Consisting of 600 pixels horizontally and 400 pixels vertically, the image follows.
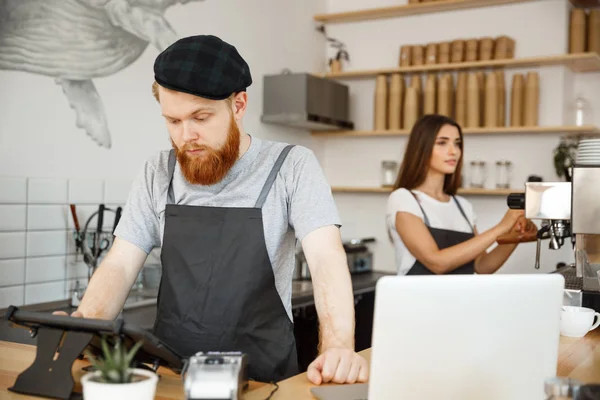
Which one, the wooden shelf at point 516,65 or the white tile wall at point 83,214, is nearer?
the white tile wall at point 83,214

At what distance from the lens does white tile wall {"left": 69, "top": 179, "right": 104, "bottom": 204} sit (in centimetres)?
323

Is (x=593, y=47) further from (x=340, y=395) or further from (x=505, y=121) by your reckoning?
(x=340, y=395)

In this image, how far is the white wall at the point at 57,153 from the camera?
2963mm

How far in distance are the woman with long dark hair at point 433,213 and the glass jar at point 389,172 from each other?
1.23 metres

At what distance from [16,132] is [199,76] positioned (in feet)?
4.66

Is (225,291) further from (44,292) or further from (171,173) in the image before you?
(44,292)

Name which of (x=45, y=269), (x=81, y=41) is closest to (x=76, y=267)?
(x=45, y=269)

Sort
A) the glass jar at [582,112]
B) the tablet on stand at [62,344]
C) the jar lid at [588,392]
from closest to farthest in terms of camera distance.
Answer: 1. the jar lid at [588,392]
2. the tablet on stand at [62,344]
3. the glass jar at [582,112]

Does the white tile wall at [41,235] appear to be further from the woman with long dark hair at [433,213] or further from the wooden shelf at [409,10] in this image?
the wooden shelf at [409,10]

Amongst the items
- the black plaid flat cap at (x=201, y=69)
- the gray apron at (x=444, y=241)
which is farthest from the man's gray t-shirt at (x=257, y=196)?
the gray apron at (x=444, y=241)

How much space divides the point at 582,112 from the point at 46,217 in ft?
10.3

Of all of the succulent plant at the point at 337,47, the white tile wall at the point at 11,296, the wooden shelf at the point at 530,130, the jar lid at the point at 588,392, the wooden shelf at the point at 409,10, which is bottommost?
the white tile wall at the point at 11,296

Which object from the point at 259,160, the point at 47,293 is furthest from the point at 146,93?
the point at 259,160

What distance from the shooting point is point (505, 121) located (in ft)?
14.9
